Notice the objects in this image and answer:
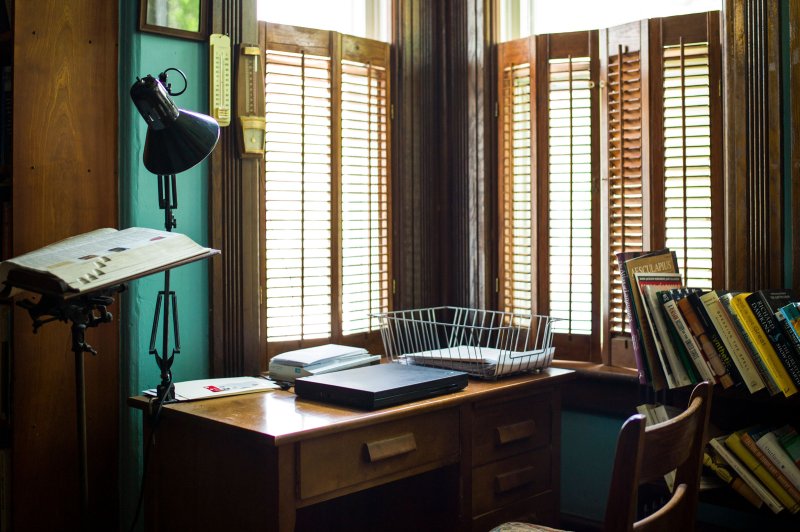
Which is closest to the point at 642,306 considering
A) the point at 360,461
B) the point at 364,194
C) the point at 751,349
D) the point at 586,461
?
the point at 751,349

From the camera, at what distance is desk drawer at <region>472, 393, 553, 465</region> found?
2.12m

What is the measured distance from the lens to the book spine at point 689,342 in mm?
1987

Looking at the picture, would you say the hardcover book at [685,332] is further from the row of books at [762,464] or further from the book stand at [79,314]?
the book stand at [79,314]

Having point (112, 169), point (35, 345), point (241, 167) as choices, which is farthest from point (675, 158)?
point (35, 345)

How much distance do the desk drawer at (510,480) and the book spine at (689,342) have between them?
0.54 m

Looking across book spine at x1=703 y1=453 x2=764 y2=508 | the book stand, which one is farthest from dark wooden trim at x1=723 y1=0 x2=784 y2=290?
the book stand

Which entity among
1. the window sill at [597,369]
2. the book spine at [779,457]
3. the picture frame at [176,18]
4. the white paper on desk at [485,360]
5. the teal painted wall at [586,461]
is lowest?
the teal painted wall at [586,461]

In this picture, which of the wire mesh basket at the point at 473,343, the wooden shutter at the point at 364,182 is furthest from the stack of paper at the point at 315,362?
the wooden shutter at the point at 364,182

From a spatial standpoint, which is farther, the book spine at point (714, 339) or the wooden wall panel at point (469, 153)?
the wooden wall panel at point (469, 153)

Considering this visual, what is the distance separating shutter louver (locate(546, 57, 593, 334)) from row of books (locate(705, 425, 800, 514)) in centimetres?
65

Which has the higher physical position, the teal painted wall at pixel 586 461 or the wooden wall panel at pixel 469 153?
the wooden wall panel at pixel 469 153

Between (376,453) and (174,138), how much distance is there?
856mm

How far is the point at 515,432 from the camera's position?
2.20 m

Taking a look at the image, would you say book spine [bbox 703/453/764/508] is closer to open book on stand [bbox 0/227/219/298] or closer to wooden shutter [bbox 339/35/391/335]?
wooden shutter [bbox 339/35/391/335]
